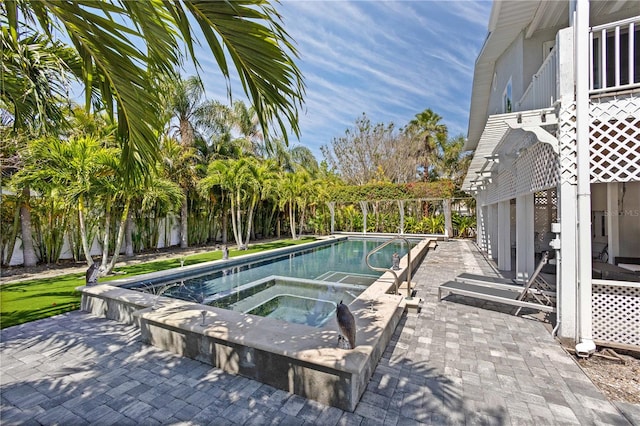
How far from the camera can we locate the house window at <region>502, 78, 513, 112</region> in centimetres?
888

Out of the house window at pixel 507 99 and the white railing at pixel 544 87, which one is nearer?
the white railing at pixel 544 87

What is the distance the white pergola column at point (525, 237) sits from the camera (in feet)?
25.4

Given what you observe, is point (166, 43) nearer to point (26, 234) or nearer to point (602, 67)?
point (602, 67)

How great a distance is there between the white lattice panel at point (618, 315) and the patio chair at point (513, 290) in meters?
0.70

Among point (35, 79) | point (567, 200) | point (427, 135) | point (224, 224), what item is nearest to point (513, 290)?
point (567, 200)

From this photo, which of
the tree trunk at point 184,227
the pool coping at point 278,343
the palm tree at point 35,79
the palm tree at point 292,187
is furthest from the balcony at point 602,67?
the tree trunk at point 184,227

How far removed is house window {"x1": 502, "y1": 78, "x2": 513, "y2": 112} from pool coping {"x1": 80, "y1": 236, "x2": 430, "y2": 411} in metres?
7.04

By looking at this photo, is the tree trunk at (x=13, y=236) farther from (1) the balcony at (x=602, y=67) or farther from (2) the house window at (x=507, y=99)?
(2) the house window at (x=507, y=99)

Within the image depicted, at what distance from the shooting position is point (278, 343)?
3.86 metres

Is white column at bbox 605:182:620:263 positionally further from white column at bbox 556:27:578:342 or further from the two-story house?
white column at bbox 556:27:578:342

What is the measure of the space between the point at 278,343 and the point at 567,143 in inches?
210

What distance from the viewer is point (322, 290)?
352 inches

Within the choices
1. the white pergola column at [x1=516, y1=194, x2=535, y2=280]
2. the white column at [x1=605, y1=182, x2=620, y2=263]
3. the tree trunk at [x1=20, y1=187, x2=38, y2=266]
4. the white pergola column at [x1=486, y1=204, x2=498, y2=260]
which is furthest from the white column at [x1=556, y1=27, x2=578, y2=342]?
the tree trunk at [x1=20, y1=187, x2=38, y2=266]

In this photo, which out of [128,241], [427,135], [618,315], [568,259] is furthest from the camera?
[427,135]
